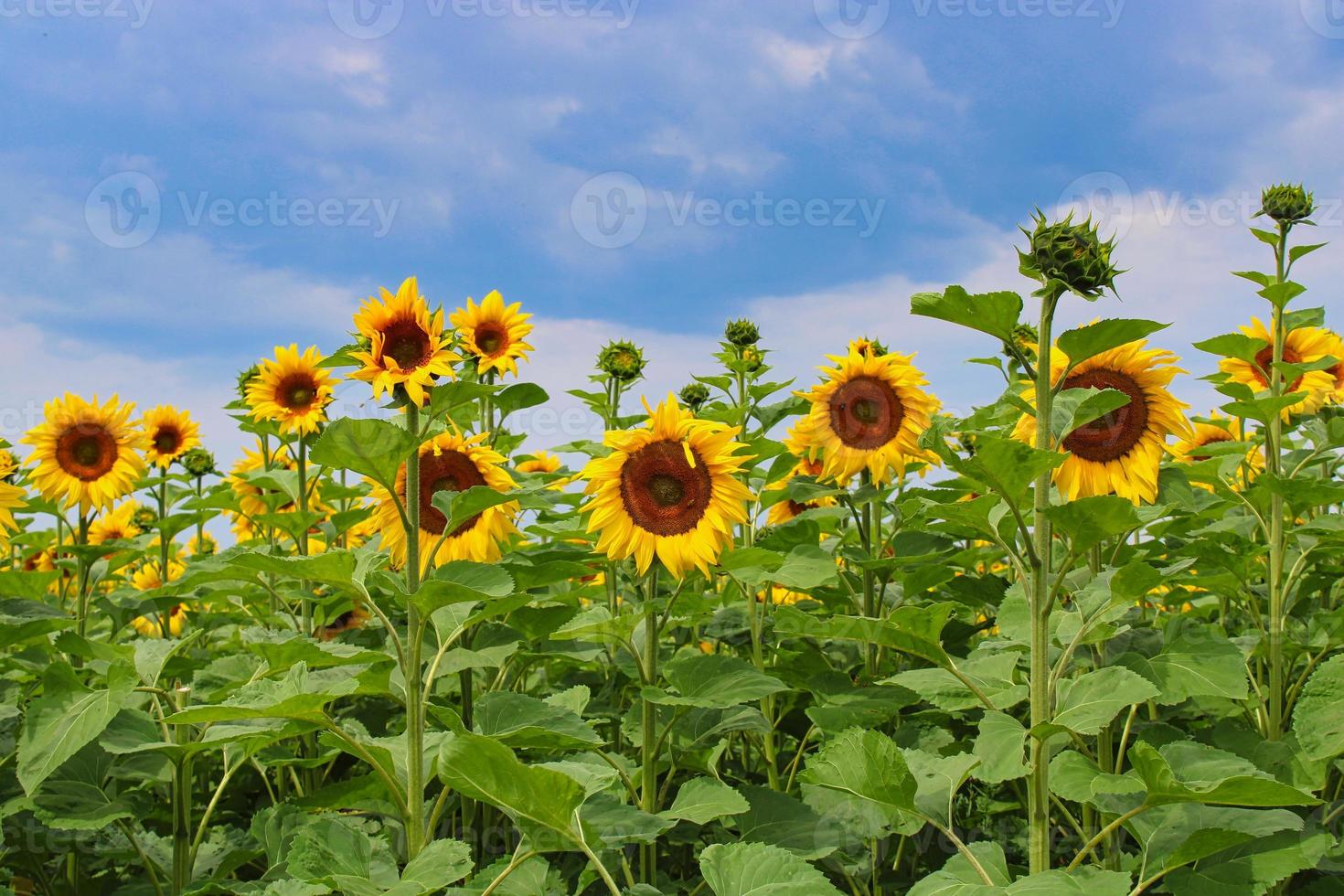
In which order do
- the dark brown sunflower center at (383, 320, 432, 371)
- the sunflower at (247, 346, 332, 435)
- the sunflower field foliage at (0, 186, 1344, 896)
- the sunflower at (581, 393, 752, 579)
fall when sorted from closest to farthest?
the sunflower field foliage at (0, 186, 1344, 896)
the dark brown sunflower center at (383, 320, 432, 371)
the sunflower at (581, 393, 752, 579)
the sunflower at (247, 346, 332, 435)

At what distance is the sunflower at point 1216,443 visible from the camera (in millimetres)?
4336

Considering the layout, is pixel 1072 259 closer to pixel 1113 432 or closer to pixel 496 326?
pixel 1113 432

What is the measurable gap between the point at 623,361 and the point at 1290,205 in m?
3.13

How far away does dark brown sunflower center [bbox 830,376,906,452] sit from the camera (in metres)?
4.18

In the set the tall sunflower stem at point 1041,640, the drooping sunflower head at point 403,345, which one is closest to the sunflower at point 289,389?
the drooping sunflower head at point 403,345

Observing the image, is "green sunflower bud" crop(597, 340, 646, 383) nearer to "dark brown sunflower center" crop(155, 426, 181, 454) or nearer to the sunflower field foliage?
the sunflower field foliage

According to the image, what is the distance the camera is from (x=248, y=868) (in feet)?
12.9

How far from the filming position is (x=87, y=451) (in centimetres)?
547

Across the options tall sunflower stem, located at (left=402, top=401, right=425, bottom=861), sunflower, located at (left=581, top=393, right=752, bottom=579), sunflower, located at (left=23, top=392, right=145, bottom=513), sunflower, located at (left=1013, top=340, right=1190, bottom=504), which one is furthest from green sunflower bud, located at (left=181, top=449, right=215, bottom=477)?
sunflower, located at (left=1013, top=340, right=1190, bottom=504)

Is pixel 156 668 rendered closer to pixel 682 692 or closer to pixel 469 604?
pixel 469 604

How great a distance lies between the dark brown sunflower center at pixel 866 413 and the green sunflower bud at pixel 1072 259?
1884 mm

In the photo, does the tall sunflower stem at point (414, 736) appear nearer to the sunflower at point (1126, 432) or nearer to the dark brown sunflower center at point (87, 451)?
the sunflower at point (1126, 432)

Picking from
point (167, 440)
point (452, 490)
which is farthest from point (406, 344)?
point (167, 440)

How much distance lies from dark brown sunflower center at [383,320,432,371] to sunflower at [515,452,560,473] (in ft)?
9.70
